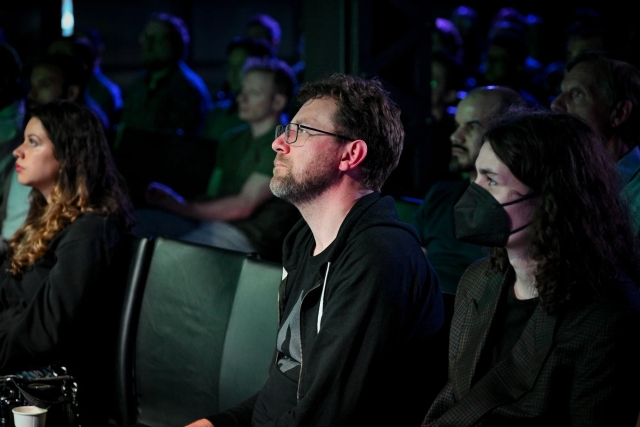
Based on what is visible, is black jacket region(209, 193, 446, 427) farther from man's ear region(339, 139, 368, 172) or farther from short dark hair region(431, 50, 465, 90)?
short dark hair region(431, 50, 465, 90)

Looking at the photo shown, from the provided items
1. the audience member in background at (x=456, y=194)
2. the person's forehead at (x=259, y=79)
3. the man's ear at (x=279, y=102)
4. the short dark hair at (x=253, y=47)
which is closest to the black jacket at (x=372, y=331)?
the audience member in background at (x=456, y=194)

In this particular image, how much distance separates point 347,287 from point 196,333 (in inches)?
40.0

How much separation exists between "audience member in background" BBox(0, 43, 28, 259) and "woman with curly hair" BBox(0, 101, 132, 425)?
90cm

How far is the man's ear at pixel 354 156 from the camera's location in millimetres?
2334

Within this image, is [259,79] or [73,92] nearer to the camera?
[259,79]

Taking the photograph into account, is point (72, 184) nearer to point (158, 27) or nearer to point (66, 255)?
point (66, 255)

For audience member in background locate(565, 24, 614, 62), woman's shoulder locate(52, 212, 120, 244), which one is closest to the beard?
woman's shoulder locate(52, 212, 120, 244)

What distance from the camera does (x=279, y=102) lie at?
476cm

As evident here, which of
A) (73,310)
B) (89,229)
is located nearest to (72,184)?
(89,229)

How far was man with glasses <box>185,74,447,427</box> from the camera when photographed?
6.75 feet

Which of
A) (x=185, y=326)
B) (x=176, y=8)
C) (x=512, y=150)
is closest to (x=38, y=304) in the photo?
(x=185, y=326)

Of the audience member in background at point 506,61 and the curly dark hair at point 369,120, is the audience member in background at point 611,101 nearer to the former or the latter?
the curly dark hair at point 369,120

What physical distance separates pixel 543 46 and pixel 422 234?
555 cm

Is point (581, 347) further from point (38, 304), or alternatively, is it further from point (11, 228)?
point (11, 228)
